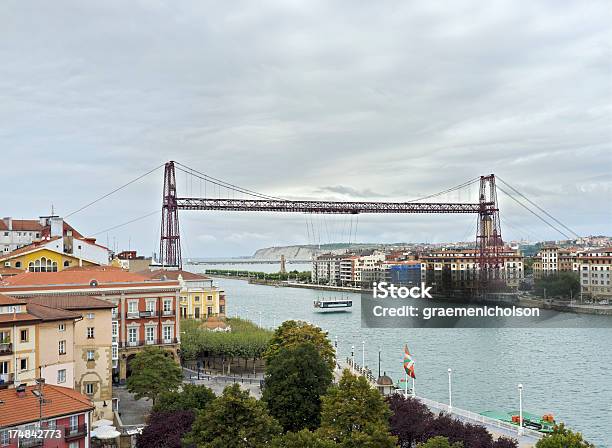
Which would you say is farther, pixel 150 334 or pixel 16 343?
pixel 150 334

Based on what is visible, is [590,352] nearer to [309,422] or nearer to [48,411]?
[309,422]

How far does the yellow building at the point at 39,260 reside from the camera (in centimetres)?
1502

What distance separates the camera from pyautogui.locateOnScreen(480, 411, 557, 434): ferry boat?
9.59 metres

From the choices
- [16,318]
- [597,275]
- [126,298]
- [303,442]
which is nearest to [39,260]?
[126,298]

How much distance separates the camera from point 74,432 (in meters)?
6.75

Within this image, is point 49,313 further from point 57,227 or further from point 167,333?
point 57,227

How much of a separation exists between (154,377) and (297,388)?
246 cm

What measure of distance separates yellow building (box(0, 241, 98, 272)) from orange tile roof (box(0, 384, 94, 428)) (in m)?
8.67

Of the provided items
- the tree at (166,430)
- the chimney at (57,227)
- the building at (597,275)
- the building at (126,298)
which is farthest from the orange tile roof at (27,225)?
the building at (597,275)

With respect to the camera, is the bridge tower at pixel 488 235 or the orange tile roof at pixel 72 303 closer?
the orange tile roof at pixel 72 303

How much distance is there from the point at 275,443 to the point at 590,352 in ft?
46.5

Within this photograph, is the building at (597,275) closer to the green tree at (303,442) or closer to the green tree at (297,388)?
the green tree at (297,388)

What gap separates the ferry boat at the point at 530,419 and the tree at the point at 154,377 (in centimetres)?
487

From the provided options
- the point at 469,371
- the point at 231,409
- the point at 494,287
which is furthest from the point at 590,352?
the point at 494,287
